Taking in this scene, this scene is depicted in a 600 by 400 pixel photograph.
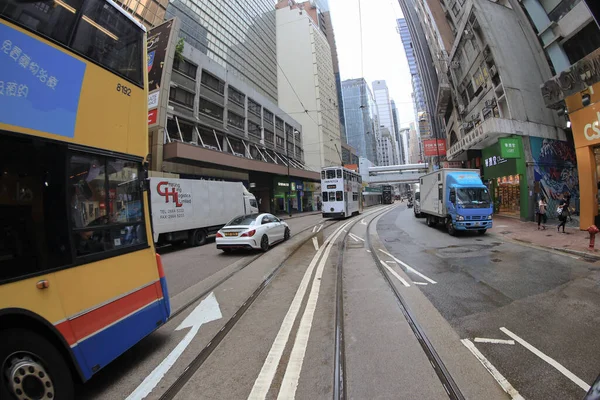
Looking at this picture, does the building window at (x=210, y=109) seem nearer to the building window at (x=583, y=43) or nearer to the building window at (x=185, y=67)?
the building window at (x=185, y=67)

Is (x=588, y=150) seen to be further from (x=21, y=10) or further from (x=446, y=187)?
(x=21, y=10)

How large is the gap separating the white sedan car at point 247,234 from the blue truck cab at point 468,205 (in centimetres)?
851

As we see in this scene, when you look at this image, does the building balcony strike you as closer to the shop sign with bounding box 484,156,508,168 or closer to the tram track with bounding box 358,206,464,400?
the shop sign with bounding box 484,156,508,168

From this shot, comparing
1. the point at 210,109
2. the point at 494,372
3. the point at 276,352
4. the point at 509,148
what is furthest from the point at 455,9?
the point at 276,352

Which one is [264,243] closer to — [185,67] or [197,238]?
[197,238]

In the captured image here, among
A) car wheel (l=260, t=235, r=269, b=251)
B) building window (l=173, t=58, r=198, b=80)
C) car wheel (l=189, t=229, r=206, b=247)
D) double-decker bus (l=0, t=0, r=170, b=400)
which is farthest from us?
building window (l=173, t=58, r=198, b=80)

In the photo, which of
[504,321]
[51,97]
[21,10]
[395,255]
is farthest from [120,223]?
[395,255]

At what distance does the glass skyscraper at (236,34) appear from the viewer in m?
41.1

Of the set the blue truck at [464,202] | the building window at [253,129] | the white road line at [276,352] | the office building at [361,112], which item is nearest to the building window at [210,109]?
the building window at [253,129]

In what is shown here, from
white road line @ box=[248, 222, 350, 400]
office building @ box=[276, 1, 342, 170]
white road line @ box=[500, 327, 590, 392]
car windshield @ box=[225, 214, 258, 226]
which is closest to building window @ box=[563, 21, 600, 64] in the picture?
white road line @ box=[500, 327, 590, 392]

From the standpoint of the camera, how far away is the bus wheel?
2020mm

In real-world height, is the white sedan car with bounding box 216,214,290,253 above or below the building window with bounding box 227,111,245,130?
below

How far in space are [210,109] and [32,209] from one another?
32.4 m

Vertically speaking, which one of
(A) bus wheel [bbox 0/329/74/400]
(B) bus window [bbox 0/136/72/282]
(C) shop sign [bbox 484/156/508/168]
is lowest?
(A) bus wheel [bbox 0/329/74/400]
